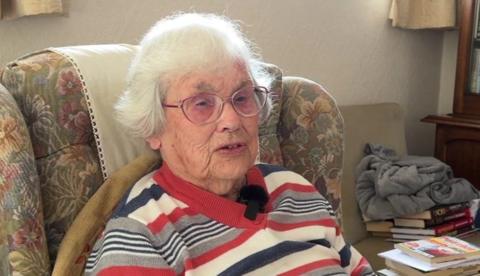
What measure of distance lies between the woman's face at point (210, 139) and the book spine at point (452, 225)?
1489 millimetres

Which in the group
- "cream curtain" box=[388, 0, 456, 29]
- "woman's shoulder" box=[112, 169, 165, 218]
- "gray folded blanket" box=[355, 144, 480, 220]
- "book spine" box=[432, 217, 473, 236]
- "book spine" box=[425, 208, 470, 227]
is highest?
"cream curtain" box=[388, 0, 456, 29]

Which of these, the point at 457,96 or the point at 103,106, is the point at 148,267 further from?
the point at 457,96

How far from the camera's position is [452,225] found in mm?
2488

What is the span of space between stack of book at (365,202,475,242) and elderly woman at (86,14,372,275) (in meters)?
1.28

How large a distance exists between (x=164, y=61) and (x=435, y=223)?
167cm

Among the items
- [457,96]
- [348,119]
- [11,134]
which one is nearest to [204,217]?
[11,134]

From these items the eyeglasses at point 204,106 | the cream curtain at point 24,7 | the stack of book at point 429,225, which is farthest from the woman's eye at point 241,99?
the stack of book at point 429,225

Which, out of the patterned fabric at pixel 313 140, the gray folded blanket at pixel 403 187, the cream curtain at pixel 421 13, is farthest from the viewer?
the cream curtain at pixel 421 13

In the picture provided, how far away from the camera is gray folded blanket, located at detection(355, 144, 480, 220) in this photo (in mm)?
2411

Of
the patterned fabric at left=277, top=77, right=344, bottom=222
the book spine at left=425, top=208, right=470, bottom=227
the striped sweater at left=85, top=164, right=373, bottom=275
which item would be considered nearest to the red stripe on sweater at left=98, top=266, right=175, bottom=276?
the striped sweater at left=85, top=164, right=373, bottom=275

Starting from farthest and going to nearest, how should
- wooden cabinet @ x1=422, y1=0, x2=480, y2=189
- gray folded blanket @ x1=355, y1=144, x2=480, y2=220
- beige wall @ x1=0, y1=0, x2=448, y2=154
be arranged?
wooden cabinet @ x1=422, y1=0, x2=480, y2=189, gray folded blanket @ x1=355, y1=144, x2=480, y2=220, beige wall @ x1=0, y1=0, x2=448, y2=154

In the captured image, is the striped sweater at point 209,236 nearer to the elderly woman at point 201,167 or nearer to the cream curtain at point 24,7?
the elderly woman at point 201,167

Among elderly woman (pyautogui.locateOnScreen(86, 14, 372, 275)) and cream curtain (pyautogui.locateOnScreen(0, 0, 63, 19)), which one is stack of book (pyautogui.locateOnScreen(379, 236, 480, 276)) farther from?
cream curtain (pyautogui.locateOnScreen(0, 0, 63, 19))

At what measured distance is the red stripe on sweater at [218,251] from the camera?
1115 mm
